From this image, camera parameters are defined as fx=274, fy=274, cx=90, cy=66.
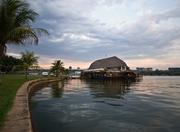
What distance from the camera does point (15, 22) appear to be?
25.8 m

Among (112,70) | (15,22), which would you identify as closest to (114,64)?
(112,70)

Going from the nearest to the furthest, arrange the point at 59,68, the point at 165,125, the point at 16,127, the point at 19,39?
the point at 16,127 → the point at 165,125 → the point at 19,39 → the point at 59,68

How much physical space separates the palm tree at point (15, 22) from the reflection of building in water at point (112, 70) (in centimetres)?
5440

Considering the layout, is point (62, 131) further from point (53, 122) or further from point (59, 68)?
point (59, 68)

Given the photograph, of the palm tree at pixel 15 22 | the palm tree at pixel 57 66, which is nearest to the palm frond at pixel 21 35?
the palm tree at pixel 15 22

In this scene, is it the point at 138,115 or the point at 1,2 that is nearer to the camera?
the point at 138,115

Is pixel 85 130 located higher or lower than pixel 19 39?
lower

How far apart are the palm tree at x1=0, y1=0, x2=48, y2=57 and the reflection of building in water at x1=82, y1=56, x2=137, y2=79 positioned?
5440 cm

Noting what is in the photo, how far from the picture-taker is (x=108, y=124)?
1225cm

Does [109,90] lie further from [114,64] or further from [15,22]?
[114,64]

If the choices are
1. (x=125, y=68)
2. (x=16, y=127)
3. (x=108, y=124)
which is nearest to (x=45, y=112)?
(x=108, y=124)

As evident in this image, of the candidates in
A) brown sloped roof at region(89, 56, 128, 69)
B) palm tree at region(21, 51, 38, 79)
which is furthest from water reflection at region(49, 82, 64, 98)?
brown sloped roof at region(89, 56, 128, 69)

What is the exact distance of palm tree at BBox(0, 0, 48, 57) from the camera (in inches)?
943

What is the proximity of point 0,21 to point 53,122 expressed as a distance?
14304mm
